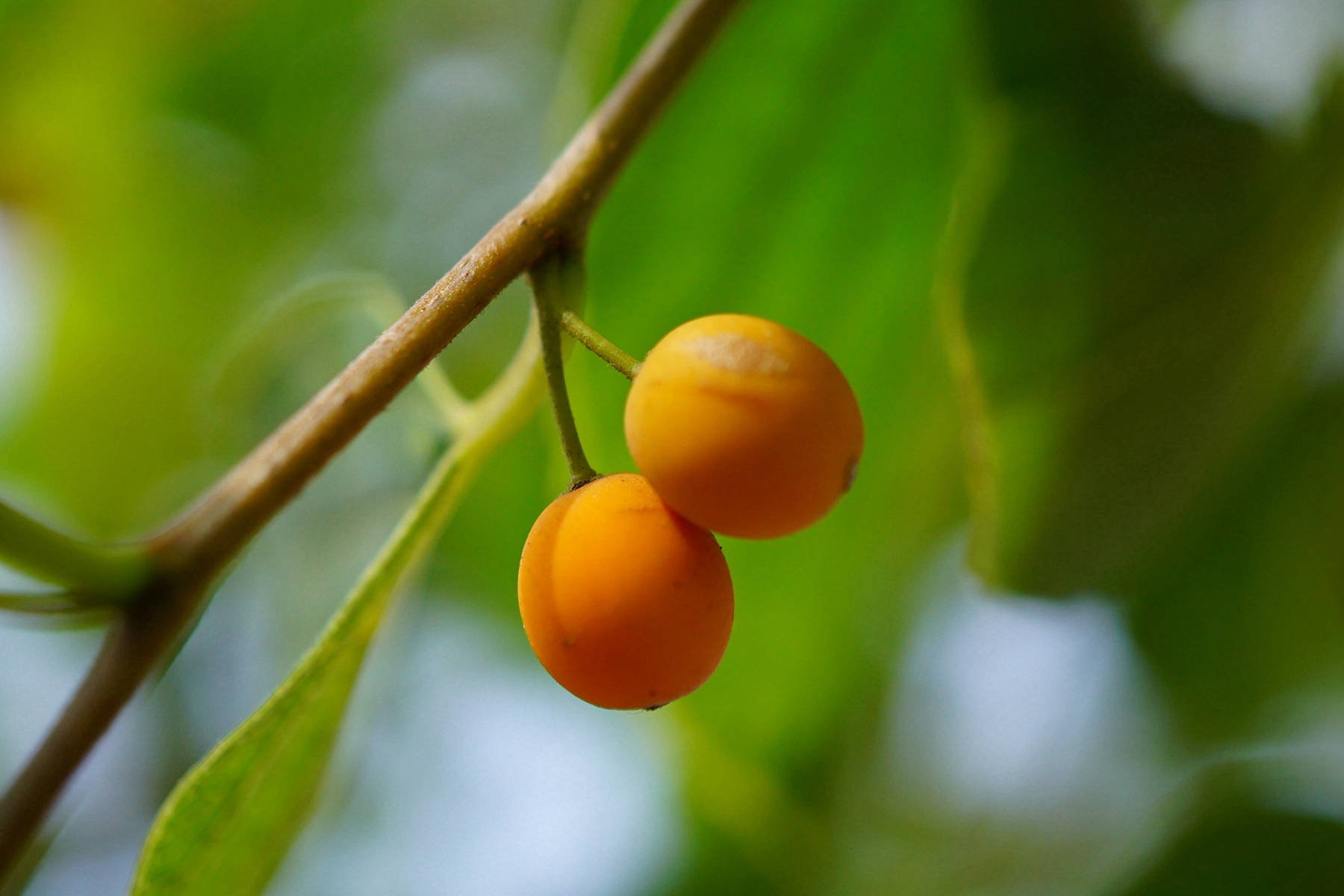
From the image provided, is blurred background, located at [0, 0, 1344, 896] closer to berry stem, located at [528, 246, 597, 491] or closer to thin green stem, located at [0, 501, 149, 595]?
thin green stem, located at [0, 501, 149, 595]

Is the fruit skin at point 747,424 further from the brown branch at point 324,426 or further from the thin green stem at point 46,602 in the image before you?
the thin green stem at point 46,602

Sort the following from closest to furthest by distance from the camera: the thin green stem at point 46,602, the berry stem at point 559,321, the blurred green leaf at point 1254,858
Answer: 1. the berry stem at point 559,321
2. the thin green stem at point 46,602
3. the blurred green leaf at point 1254,858

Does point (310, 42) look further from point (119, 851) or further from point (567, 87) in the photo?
point (119, 851)

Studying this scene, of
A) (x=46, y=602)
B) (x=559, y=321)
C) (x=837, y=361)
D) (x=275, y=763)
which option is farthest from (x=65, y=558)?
(x=837, y=361)

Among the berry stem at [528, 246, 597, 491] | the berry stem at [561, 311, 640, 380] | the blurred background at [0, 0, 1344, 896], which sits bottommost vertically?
the blurred background at [0, 0, 1344, 896]

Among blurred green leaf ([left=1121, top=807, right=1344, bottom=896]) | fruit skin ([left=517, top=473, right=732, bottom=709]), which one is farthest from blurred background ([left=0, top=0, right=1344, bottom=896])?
fruit skin ([left=517, top=473, right=732, bottom=709])

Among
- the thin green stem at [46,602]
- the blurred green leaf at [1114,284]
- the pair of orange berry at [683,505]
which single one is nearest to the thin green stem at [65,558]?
the thin green stem at [46,602]

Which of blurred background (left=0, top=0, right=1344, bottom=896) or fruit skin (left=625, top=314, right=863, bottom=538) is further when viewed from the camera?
blurred background (left=0, top=0, right=1344, bottom=896)
